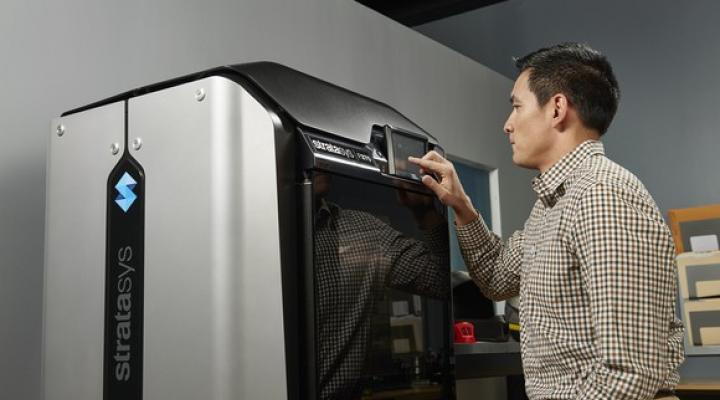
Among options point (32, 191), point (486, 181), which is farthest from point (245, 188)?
point (486, 181)

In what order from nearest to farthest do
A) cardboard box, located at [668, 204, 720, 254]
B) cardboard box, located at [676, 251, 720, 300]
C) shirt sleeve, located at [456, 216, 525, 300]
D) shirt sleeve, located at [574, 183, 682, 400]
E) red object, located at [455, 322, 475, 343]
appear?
shirt sleeve, located at [574, 183, 682, 400]
shirt sleeve, located at [456, 216, 525, 300]
red object, located at [455, 322, 475, 343]
cardboard box, located at [676, 251, 720, 300]
cardboard box, located at [668, 204, 720, 254]

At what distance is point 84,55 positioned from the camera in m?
2.05

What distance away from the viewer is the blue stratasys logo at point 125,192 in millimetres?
1436

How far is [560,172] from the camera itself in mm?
1507

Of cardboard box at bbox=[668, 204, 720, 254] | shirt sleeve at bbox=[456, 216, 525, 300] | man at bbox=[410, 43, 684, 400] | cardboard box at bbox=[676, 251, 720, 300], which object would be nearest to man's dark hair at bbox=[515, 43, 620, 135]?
man at bbox=[410, 43, 684, 400]

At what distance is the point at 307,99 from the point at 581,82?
517 millimetres

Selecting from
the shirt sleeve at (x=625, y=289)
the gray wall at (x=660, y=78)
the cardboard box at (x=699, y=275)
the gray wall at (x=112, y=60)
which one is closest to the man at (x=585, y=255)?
the shirt sleeve at (x=625, y=289)

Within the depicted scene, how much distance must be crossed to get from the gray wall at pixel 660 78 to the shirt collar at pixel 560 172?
115 inches

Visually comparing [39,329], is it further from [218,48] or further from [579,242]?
[579,242]

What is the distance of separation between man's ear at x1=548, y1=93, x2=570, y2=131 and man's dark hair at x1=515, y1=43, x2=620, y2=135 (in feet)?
0.03

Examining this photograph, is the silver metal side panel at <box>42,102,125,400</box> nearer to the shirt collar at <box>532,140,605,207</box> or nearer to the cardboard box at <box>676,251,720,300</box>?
the shirt collar at <box>532,140,605,207</box>

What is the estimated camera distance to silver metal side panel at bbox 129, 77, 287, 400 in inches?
50.8

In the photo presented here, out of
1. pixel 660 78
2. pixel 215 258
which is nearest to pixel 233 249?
pixel 215 258

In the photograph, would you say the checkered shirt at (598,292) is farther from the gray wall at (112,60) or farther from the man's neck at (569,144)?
the gray wall at (112,60)
